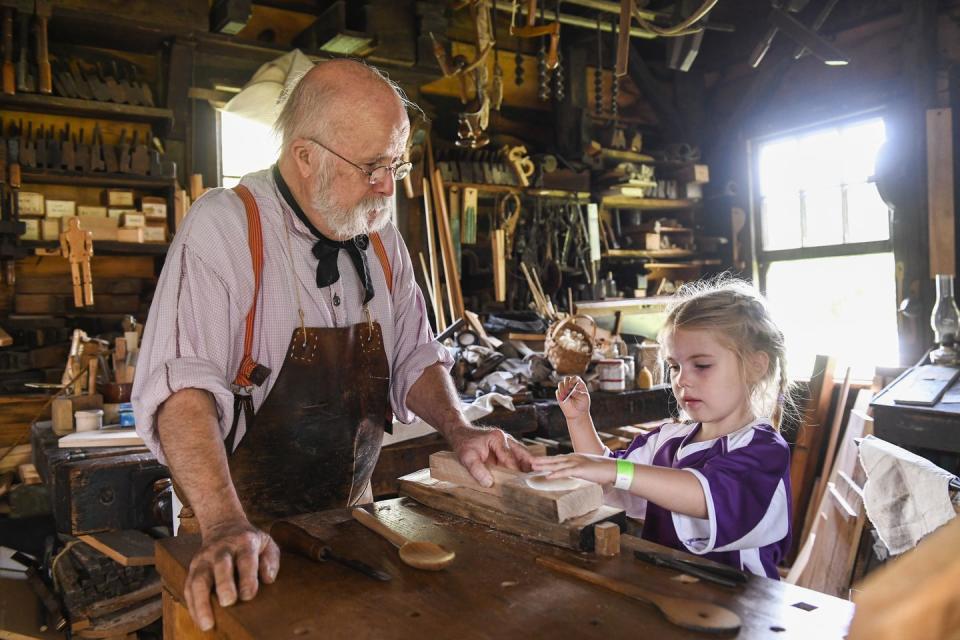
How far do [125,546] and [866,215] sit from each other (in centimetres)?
579

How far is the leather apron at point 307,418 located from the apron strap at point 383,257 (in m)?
0.17

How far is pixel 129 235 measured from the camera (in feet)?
14.7

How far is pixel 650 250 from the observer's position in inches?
266

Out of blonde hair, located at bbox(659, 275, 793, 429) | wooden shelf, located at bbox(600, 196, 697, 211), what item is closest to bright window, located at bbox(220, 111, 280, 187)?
wooden shelf, located at bbox(600, 196, 697, 211)

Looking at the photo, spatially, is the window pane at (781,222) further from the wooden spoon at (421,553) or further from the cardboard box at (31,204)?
the wooden spoon at (421,553)

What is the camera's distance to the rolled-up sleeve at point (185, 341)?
155cm

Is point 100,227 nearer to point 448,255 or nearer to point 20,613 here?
point 20,613

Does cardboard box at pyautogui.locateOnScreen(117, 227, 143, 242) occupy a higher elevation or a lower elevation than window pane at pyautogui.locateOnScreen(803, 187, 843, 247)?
lower

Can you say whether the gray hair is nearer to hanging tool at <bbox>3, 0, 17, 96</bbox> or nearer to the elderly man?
the elderly man

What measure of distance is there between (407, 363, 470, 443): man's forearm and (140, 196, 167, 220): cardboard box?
3.10 metres

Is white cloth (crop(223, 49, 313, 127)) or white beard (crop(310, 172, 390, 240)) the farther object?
white cloth (crop(223, 49, 313, 127))

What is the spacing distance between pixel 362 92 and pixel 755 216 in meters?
5.78

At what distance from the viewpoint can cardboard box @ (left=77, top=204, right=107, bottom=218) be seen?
14.6ft

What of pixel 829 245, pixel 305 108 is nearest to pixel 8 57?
pixel 305 108
